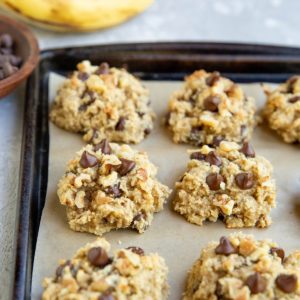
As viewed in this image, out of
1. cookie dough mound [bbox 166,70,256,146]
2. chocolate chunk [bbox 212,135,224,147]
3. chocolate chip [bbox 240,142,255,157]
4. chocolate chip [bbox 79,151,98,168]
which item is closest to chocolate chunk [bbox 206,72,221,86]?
cookie dough mound [bbox 166,70,256,146]

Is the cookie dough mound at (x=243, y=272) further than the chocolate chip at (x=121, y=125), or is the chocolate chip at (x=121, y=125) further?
the chocolate chip at (x=121, y=125)

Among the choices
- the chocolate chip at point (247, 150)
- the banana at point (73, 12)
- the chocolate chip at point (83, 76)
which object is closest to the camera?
the chocolate chip at point (247, 150)

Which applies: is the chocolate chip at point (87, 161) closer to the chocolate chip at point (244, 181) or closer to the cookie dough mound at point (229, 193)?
the cookie dough mound at point (229, 193)

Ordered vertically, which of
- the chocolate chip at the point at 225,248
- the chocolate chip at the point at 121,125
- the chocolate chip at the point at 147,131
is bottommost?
the chocolate chip at the point at 147,131

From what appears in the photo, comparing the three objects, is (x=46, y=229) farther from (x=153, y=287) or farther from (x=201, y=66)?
(x=201, y=66)

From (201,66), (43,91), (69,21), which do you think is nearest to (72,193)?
(43,91)

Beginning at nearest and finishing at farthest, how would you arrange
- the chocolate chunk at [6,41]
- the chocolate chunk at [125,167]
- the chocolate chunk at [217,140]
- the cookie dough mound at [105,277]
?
the cookie dough mound at [105,277], the chocolate chunk at [125,167], the chocolate chunk at [217,140], the chocolate chunk at [6,41]

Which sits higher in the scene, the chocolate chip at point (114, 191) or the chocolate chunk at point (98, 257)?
the chocolate chunk at point (98, 257)

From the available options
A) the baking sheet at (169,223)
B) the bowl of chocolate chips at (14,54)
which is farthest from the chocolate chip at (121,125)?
the bowl of chocolate chips at (14,54)
